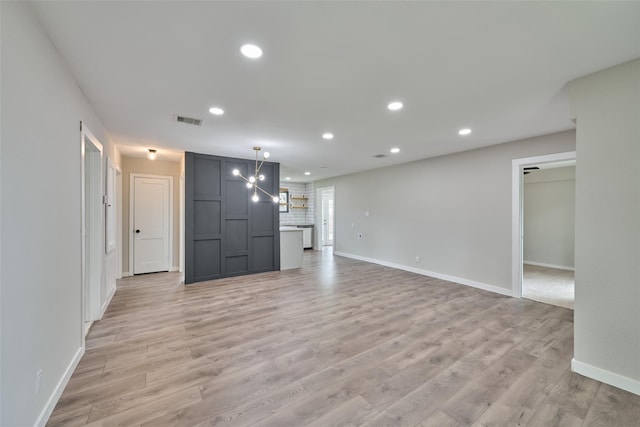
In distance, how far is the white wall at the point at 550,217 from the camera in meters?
6.29

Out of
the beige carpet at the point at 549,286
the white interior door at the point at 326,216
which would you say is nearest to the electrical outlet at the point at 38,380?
the beige carpet at the point at 549,286

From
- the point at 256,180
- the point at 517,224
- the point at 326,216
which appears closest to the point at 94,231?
the point at 256,180

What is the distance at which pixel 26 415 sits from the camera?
1.46m

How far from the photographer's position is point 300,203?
399 inches

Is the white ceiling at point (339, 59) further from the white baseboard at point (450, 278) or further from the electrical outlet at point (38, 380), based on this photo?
the white baseboard at point (450, 278)

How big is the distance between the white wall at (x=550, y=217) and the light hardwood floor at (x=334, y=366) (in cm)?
376

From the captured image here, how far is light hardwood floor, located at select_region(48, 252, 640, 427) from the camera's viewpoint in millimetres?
1769

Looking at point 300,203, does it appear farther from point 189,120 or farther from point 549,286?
point 549,286

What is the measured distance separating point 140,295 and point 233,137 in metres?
3.01

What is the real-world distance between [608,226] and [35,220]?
411 centimetres

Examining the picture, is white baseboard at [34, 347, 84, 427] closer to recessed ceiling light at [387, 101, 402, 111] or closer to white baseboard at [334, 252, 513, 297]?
recessed ceiling light at [387, 101, 402, 111]

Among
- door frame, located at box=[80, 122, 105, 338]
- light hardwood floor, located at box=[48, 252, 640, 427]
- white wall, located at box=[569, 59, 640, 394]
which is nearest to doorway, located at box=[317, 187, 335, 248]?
light hardwood floor, located at box=[48, 252, 640, 427]

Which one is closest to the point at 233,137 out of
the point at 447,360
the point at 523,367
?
the point at 447,360

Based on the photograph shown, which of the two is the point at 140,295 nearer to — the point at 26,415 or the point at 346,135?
the point at 26,415
